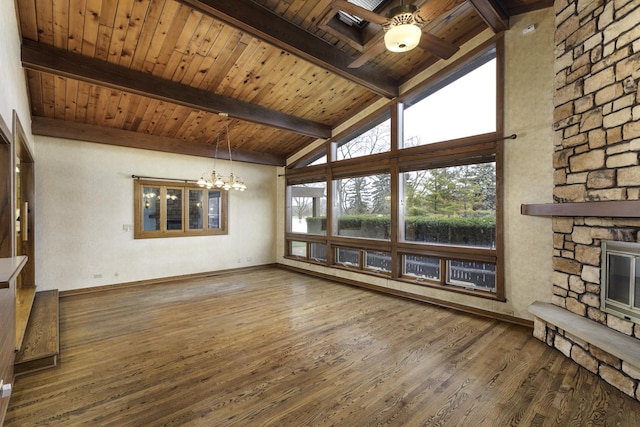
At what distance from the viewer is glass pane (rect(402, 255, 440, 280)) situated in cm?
497

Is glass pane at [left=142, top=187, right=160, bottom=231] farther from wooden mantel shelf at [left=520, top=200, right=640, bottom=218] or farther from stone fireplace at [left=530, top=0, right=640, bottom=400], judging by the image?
stone fireplace at [left=530, top=0, right=640, bottom=400]

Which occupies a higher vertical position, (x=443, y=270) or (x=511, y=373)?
(x=443, y=270)

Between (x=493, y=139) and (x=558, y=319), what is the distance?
95.1 inches

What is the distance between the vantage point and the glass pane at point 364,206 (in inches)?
223

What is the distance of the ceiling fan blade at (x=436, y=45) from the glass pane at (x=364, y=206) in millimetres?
2583

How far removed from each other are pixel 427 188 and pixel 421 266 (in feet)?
4.54

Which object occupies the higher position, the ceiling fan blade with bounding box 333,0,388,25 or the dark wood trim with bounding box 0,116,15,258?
the ceiling fan blade with bounding box 333,0,388,25

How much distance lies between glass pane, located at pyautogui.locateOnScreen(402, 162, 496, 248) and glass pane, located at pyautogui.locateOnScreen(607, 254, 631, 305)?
1.43 metres

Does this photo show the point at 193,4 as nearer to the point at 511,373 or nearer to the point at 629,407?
the point at 511,373

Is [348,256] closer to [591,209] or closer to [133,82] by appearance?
[591,209]

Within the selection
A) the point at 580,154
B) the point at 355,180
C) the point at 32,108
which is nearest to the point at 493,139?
the point at 580,154

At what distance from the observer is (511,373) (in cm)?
276

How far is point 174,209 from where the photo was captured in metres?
6.52

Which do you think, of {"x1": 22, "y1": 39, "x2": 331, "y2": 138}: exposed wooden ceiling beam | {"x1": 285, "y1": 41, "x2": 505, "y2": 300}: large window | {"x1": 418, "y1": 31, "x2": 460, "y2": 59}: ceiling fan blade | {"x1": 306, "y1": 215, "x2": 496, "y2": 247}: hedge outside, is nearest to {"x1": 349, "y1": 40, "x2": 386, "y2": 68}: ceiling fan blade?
{"x1": 418, "y1": 31, "x2": 460, "y2": 59}: ceiling fan blade
